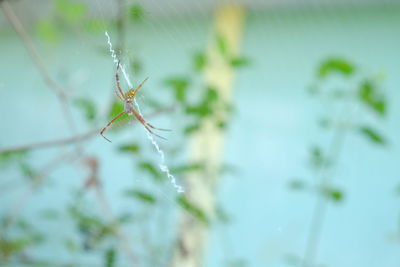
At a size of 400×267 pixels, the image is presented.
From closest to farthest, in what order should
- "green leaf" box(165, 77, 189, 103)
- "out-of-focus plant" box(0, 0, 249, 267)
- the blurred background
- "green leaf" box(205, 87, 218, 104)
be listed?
"out-of-focus plant" box(0, 0, 249, 267) → "green leaf" box(165, 77, 189, 103) → "green leaf" box(205, 87, 218, 104) → the blurred background

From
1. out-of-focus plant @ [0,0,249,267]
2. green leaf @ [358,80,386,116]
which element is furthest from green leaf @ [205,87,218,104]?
green leaf @ [358,80,386,116]

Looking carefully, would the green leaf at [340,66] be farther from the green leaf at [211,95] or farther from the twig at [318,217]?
the twig at [318,217]

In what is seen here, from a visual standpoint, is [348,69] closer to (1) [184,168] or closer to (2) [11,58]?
(1) [184,168]

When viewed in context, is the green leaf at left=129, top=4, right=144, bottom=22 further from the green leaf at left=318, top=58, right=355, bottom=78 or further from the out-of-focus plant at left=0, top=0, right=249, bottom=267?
the green leaf at left=318, top=58, right=355, bottom=78

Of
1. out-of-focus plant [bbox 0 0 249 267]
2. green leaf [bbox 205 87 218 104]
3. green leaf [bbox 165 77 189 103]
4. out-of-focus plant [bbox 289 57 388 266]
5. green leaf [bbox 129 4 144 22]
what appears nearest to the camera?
green leaf [bbox 129 4 144 22]

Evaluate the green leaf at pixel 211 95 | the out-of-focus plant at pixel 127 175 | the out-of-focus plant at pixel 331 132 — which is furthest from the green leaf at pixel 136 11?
the out-of-focus plant at pixel 331 132

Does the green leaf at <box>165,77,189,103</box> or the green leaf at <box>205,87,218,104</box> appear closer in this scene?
the green leaf at <box>165,77,189,103</box>
